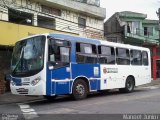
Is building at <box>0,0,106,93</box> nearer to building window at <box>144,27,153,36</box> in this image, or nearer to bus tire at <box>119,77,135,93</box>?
bus tire at <box>119,77,135,93</box>

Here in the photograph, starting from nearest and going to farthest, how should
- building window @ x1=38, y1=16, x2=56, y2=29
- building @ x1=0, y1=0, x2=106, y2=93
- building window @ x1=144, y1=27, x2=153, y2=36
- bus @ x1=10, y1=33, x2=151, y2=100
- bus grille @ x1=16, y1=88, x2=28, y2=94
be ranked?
1. bus @ x1=10, y1=33, x2=151, y2=100
2. bus grille @ x1=16, y1=88, x2=28, y2=94
3. building @ x1=0, y1=0, x2=106, y2=93
4. building window @ x1=38, y1=16, x2=56, y2=29
5. building window @ x1=144, y1=27, x2=153, y2=36

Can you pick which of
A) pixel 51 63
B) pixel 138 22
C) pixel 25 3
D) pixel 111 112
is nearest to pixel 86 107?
pixel 111 112

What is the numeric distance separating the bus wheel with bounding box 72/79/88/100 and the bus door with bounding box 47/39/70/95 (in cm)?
53

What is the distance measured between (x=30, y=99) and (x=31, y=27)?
600 cm

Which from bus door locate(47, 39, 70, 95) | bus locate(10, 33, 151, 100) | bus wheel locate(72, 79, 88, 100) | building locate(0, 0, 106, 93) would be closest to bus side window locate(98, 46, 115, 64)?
bus locate(10, 33, 151, 100)

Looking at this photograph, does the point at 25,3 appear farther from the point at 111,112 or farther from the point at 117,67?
the point at 111,112

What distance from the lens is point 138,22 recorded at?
41156mm

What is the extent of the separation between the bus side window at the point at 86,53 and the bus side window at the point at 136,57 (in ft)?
12.8

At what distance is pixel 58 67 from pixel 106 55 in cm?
383

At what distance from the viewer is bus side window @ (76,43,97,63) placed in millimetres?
16477

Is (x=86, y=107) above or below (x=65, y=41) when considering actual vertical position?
below

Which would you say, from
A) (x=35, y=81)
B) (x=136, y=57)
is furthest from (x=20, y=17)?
(x=35, y=81)

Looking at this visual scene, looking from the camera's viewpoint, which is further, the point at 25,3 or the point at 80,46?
the point at 25,3

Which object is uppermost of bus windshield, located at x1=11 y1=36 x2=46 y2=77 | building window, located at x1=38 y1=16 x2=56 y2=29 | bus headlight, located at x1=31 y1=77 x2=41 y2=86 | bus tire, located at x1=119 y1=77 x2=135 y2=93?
building window, located at x1=38 y1=16 x2=56 y2=29
